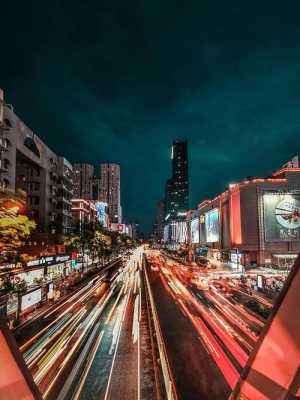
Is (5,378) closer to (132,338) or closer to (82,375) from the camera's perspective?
(82,375)

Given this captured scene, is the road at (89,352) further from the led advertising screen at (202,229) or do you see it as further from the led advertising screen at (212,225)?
the led advertising screen at (202,229)

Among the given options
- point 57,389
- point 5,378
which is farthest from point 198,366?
point 5,378

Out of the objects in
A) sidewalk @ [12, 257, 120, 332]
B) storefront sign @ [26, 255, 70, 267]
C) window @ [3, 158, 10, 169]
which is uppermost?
window @ [3, 158, 10, 169]

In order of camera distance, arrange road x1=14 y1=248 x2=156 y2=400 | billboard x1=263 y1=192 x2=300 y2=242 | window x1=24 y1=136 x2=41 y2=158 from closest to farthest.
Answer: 1. road x1=14 y1=248 x2=156 y2=400
2. window x1=24 y1=136 x2=41 y2=158
3. billboard x1=263 y1=192 x2=300 y2=242

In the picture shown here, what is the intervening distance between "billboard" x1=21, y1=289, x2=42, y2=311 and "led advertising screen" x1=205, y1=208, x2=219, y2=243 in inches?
3217

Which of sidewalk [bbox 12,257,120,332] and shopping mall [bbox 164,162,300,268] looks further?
shopping mall [bbox 164,162,300,268]

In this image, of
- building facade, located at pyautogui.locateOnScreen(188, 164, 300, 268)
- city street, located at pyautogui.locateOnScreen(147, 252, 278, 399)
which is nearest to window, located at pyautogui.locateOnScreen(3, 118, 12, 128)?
city street, located at pyautogui.locateOnScreen(147, 252, 278, 399)

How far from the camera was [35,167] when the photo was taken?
83625 mm

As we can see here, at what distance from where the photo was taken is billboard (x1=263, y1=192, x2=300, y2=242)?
3108 inches

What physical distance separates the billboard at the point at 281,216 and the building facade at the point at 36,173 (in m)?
60.7

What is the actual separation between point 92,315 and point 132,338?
7.60m

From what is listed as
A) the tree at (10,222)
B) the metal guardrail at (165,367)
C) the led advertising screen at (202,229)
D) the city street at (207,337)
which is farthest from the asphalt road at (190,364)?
the led advertising screen at (202,229)

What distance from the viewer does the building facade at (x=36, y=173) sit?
65.4 meters

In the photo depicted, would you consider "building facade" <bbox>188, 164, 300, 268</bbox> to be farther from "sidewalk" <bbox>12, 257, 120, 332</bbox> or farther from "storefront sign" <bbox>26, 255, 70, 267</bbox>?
"sidewalk" <bbox>12, 257, 120, 332</bbox>
